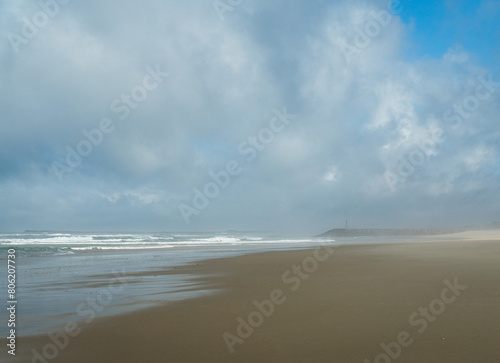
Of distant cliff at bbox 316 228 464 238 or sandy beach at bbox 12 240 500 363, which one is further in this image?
distant cliff at bbox 316 228 464 238

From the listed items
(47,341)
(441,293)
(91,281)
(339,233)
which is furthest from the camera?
(339,233)

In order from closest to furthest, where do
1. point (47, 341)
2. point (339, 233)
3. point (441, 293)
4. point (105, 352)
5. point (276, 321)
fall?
point (105, 352)
point (47, 341)
point (276, 321)
point (441, 293)
point (339, 233)

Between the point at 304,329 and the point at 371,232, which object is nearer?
the point at 304,329

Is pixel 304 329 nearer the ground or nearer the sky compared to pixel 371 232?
nearer the ground

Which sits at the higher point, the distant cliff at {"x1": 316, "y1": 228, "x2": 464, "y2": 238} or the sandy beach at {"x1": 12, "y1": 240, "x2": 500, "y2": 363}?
the distant cliff at {"x1": 316, "y1": 228, "x2": 464, "y2": 238}

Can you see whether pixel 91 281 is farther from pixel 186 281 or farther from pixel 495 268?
pixel 495 268

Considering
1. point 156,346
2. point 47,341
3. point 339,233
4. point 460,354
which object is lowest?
point 460,354

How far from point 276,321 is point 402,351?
211cm

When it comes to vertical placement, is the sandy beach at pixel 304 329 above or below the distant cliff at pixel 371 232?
below

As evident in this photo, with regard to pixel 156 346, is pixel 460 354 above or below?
below

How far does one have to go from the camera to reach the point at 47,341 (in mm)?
5156

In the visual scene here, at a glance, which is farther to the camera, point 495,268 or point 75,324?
point 495,268

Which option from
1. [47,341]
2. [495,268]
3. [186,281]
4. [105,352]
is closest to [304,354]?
[105,352]

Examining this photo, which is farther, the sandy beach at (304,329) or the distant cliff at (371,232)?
the distant cliff at (371,232)
